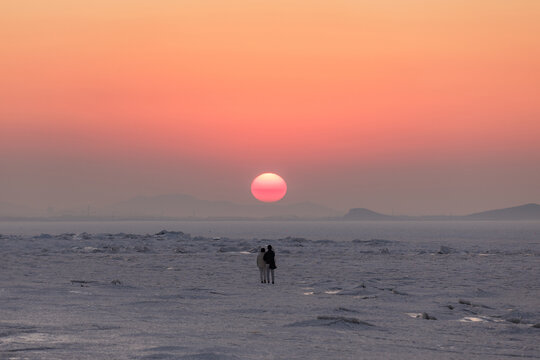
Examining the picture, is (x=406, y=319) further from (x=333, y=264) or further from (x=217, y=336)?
(x=333, y=264)

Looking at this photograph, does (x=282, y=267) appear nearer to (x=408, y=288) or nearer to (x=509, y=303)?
(x=408, y=288)

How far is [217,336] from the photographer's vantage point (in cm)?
1354

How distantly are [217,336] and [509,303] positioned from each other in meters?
12.2

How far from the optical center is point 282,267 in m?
38.1

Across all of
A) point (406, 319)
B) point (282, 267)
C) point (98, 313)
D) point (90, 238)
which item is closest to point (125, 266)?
point (282, 267)

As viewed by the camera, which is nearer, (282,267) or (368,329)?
(368,329)

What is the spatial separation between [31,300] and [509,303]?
15.5m

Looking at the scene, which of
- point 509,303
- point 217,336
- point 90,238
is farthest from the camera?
point 90,238

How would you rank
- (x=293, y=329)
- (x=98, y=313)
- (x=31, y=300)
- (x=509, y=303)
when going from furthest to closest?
(x=509, y=303)
(x=31, y=300)
(x=98, y=313)
(x=293, y=329)

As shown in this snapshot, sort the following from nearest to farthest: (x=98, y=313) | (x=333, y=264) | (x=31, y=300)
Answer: (x=98, y=313), (x=31, y=300), (x=333, y=264)

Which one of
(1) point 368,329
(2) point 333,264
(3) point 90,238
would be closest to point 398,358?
(1) point 368,329

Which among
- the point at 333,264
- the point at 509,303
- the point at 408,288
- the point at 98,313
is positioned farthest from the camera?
the point at 333,264

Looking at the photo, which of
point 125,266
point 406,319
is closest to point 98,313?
point 406,319

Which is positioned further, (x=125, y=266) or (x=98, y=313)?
(x=125, y=266)
